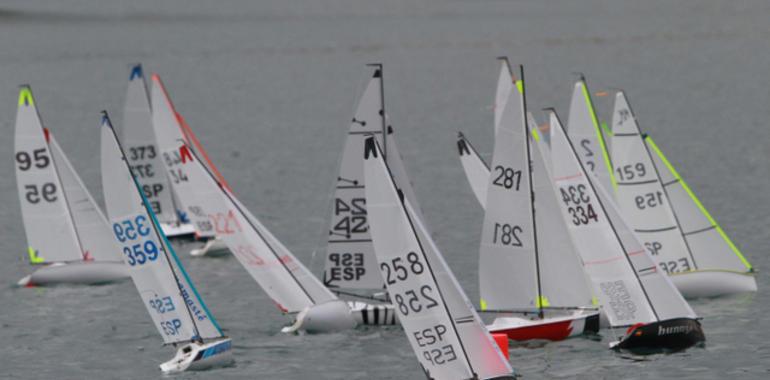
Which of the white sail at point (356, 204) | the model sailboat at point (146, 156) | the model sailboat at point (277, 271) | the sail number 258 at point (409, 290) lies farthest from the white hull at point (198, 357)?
the model sailboat at point (146, 156)

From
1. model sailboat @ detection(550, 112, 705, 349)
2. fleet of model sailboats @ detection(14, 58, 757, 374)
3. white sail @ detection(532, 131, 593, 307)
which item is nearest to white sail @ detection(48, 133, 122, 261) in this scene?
fleet of model sailboats @ detection(14, 58, 757, 374)

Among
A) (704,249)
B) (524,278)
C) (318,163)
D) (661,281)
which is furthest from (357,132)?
(318,163)

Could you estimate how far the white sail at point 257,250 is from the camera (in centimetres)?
4216

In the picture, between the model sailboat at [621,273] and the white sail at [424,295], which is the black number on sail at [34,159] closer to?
the model sailboat at [621,273]

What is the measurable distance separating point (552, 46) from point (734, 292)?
139419 mm

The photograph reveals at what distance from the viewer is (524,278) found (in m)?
38.6

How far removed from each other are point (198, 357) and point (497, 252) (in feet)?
27.7

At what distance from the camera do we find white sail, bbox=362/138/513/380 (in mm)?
30531

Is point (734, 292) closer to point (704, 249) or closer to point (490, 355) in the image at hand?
point (704, 249)

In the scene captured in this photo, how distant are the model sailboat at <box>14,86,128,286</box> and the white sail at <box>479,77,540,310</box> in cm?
1811

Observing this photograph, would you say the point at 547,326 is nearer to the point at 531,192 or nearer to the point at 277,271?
the point at 531,192

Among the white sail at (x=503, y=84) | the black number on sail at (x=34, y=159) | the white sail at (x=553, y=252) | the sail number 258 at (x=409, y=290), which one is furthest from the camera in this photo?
the black number on sail at (x=34, y=159)

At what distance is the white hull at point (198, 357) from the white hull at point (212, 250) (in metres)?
18.9

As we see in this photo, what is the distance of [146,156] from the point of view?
→ 194ft
